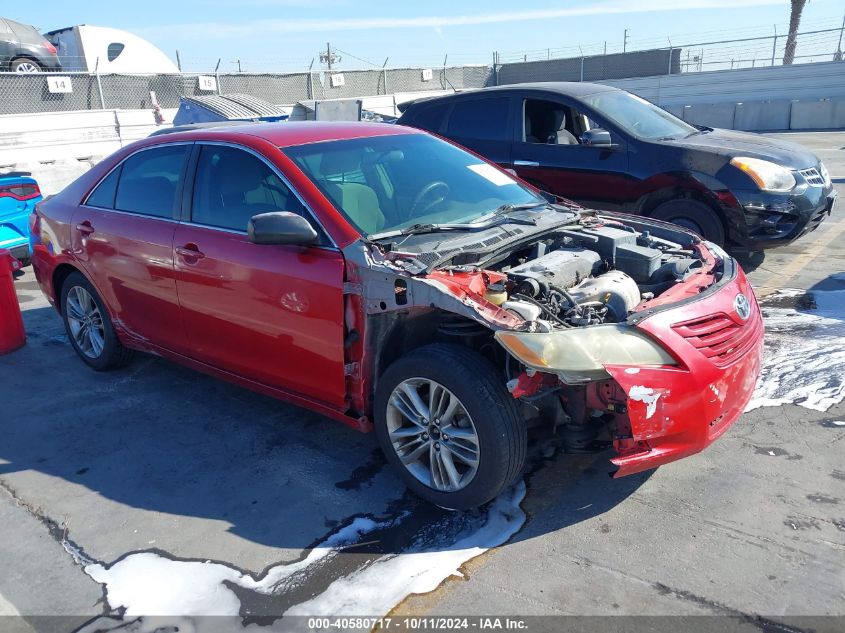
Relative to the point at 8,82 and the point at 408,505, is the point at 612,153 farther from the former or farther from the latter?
the point at 8,82

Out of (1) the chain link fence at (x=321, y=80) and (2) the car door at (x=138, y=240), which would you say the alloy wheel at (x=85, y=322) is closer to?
(2) the car door at (x=138, y=240)

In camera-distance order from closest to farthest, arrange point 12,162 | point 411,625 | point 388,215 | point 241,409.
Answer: point 411,625 → point 388,215 → point 241,409 → point 12,162

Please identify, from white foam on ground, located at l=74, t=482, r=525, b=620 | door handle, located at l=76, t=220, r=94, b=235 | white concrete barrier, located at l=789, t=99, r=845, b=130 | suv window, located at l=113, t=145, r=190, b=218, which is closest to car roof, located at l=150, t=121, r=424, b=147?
suv window, located at l=113, t=145, r=190, b=218

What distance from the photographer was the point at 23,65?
1688cm

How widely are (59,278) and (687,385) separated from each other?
4670mm

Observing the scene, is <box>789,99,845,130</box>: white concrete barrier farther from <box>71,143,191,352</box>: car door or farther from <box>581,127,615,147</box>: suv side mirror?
<box>71,143,191,352</box>: car door

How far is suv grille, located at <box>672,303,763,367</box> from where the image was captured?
308cm

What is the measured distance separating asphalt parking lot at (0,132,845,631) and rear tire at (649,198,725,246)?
6.30 feet

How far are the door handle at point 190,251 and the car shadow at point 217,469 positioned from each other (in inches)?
41.8

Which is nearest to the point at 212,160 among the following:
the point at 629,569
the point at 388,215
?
the point at 388,215

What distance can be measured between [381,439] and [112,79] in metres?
15.2

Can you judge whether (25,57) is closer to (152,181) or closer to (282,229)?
(152,181)

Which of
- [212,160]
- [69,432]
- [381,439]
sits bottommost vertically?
[69,432]

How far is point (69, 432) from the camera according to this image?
4414mm
